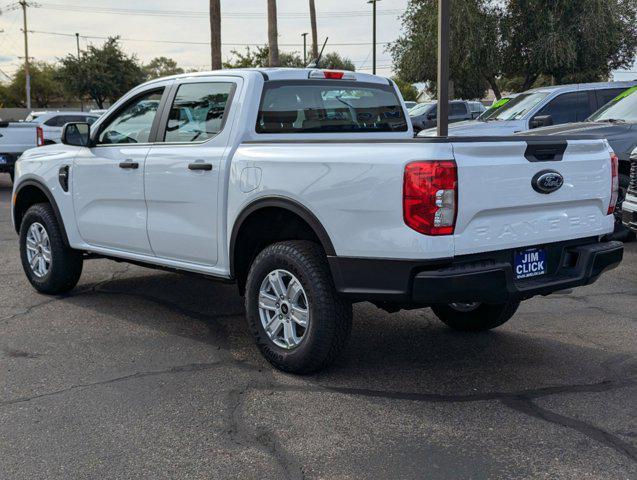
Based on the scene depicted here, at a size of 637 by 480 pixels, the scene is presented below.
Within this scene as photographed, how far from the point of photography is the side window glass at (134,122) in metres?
5.82

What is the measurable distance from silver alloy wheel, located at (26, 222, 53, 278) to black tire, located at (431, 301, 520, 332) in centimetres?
352

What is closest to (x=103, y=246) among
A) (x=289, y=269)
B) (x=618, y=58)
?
(x=289, y=269)

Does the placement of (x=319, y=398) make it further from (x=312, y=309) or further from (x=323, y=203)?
(x=323, y=203)

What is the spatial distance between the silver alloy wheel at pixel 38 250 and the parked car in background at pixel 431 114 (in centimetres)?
1841

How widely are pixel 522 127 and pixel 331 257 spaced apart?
912cm

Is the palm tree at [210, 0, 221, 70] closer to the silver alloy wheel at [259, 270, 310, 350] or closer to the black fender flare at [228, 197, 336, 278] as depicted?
the black fender flare at [228, 197, 336, 278]

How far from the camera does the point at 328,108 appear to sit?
5598mm

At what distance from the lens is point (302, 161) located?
4.44 m

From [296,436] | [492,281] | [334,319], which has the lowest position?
[296,436]

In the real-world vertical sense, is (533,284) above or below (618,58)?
below

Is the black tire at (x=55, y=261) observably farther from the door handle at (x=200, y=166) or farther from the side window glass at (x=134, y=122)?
→ the door handle at (x=200, y=166)

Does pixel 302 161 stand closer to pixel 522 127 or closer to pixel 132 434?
pixel 132 434

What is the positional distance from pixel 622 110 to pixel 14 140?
41.0 feet

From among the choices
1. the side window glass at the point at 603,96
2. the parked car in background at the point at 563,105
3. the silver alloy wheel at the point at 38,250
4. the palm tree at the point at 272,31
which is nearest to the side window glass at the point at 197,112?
the silver alloy wheel at the point at 38,250
